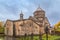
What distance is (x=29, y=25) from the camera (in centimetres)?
4934

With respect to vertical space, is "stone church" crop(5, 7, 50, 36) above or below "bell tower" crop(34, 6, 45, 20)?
below

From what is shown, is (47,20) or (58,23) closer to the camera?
(47,20)

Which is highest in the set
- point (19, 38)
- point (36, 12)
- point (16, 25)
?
point (36, 12)

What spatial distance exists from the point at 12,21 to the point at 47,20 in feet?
29.7

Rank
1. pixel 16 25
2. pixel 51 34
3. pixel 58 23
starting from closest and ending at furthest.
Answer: pixel 51 34 → pixel 16 25 → pixel 58 23

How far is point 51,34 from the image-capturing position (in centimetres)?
4716

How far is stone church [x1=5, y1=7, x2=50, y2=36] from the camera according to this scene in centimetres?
4884

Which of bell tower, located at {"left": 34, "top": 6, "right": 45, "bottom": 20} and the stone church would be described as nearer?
the stone church

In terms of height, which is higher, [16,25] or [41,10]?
[41,10]

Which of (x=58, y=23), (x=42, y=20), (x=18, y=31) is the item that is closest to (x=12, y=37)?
(x=18, y=31)

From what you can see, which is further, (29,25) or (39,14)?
(39,14)

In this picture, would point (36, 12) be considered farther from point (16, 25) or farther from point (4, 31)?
point (4, 31)

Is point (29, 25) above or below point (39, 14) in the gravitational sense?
below

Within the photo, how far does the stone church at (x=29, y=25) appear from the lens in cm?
4884
